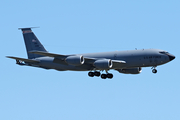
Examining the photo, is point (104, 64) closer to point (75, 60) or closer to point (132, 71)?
point (75, 60)

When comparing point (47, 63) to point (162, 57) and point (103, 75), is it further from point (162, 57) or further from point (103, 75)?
point (162, 57)

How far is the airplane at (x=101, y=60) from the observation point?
61406 mm

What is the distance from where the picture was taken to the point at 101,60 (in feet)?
204

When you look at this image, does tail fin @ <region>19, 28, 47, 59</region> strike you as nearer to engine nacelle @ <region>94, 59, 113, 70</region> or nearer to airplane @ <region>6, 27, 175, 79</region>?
airplane @ <region>6, 27, 175, 79</region>

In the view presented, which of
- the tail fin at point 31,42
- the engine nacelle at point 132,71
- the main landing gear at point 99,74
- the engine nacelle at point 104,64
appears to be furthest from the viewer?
the tail fin at point 31,42

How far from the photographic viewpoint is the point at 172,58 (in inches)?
2415

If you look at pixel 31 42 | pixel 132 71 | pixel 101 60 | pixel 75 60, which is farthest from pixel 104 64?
pixel 31 42

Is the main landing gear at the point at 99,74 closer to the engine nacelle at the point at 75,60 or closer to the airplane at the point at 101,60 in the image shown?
the airplane at the point at 101,60

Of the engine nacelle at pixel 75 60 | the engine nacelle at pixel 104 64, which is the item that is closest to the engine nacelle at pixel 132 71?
the engine nacelle at pixel 104 64

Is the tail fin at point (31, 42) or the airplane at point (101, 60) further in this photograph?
the tail fin at point (31, 42)

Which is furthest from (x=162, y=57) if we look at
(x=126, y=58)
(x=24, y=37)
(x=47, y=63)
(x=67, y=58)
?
(x=24, y=37)

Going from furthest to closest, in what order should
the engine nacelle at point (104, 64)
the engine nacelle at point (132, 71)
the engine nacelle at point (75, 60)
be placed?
the engine nacelle at point (132, 71), the engine nacelle at point (104, 64), the engine nacelle at point (75, 60)

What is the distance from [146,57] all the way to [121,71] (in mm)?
9907

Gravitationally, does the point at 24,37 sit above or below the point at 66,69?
above
